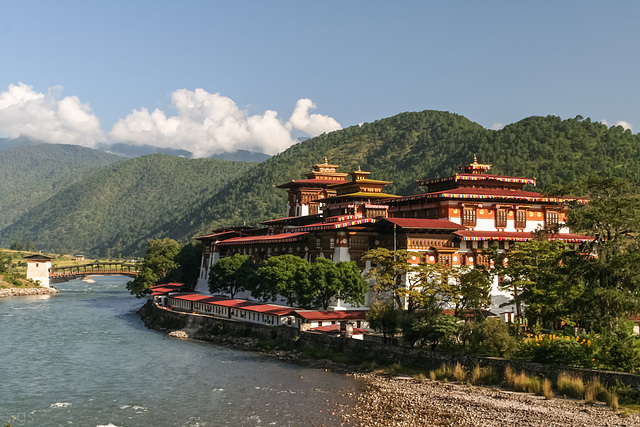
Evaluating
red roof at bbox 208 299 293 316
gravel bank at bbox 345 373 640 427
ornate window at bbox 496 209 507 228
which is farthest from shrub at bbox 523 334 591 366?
ornate window at bbox 496 209 507 228

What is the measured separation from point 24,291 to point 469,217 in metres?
106

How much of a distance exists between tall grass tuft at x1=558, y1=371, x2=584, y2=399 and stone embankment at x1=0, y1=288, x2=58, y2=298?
12142 cm

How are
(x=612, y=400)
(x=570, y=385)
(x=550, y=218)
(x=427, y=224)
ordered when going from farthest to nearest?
(x=550, y=218), (x=427, y=224), (x=570, y=385), (x=612, y=400)

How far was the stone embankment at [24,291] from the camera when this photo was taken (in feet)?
458

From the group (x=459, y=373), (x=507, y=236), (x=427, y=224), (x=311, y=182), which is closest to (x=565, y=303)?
(x=459, y=373)

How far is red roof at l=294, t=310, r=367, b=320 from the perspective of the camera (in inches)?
2466

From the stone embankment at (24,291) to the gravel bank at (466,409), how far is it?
11409cm

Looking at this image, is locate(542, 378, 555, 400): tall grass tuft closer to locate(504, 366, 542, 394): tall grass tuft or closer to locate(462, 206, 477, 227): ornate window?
locate(504, 366, 542, 394): tall grass tuft

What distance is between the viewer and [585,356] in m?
42.2

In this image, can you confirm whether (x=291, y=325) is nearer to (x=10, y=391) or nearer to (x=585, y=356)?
(x=10, y=391)

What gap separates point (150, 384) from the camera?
4991 centimetres

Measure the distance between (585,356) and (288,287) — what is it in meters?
33.3

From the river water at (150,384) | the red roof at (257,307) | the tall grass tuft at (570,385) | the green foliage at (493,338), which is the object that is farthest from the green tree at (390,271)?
the tall grass tuft at (570,385)

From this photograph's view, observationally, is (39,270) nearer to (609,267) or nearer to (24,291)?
(24,291)
